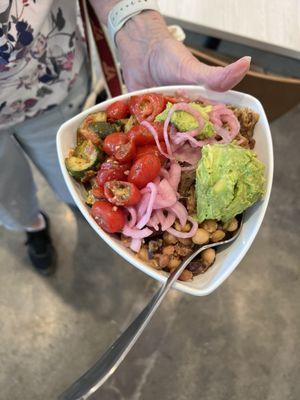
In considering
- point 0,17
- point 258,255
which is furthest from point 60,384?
point 0,17

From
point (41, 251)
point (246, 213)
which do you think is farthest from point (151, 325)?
point (246, 213)

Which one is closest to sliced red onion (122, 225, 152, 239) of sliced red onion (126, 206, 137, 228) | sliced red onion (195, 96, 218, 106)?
sliced red onion (126, 206, 137, 228)

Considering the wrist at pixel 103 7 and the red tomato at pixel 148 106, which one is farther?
the wrist at pixel 103 7

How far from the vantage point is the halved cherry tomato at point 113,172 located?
2.17ft

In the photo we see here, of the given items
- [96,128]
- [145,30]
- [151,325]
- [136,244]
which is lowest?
[151,325]

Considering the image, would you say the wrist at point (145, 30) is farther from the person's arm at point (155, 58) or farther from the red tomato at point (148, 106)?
the red tomato at point (148, 106)

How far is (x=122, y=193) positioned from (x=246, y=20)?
75 centimetres

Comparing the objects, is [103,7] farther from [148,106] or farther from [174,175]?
[174,175]

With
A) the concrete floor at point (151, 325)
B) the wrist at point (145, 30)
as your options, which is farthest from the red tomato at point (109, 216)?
the concrete floor at point (151, 325)

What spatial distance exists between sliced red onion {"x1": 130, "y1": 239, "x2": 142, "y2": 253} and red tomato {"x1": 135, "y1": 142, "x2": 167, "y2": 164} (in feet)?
0.43

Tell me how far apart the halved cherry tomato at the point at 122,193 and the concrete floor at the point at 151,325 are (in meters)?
0.84

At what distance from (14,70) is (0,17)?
109mm

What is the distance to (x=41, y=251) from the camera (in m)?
1.44

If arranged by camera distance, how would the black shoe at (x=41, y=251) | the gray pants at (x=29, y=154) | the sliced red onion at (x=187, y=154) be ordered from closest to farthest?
1. the sliced red onion at (x=187, y=154)
2. the gray pants at (x=29, y=154)
3. the black shoe at (x=41, y=251)
